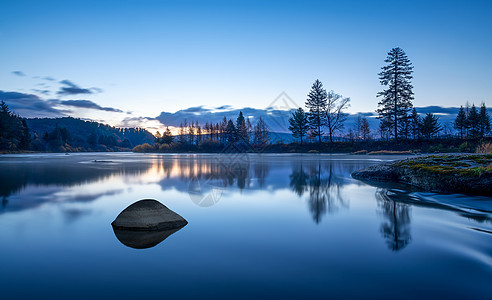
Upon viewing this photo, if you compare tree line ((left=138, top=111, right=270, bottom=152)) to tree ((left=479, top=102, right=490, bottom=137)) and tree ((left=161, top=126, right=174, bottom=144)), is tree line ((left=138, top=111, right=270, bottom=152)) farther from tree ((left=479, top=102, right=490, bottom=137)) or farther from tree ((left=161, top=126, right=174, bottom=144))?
tree ((left=479, top=102, right=490, bottom=137))

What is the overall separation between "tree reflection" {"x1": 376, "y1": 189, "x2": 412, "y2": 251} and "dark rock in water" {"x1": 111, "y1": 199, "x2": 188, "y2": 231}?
385cm

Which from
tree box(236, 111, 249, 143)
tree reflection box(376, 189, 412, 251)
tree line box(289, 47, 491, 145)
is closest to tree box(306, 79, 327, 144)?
tree line box(289, 47, 491, 145)

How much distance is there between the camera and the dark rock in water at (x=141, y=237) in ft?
14.4

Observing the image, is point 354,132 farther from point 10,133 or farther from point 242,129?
point 10,133

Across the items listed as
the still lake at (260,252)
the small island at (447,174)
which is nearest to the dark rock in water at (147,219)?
the still lake at (260,252)

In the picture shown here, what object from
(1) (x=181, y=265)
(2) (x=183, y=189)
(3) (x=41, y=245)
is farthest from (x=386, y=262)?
(2) (x=183, y=189)

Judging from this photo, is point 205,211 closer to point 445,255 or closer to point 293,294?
point 293,294

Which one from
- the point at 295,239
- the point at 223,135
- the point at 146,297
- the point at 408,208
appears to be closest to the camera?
the point at 146,297

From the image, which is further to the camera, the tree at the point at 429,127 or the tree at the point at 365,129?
the tree at the point at 365,129

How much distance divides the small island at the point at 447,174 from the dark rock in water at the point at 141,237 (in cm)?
840

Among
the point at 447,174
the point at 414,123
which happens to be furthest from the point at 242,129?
the point at 447,174

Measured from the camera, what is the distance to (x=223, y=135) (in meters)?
113

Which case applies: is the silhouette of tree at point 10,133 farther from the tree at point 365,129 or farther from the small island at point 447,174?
the tree at point 365,129

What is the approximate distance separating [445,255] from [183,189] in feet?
28.2
